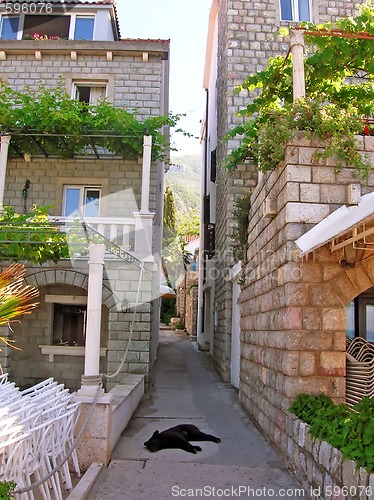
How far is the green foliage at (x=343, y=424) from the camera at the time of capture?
9.75ft

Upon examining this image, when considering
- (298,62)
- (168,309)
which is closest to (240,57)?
(298,62)

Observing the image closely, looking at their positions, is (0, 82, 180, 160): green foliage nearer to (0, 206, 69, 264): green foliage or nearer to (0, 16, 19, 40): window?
(0, 206, 69, 264): green foliage

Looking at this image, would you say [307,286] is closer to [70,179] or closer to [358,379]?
[358,379]

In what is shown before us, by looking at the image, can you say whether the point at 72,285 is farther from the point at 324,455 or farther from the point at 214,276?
the point at 324,455

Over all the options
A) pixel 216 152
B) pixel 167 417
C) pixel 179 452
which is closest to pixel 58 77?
pixel 216 152

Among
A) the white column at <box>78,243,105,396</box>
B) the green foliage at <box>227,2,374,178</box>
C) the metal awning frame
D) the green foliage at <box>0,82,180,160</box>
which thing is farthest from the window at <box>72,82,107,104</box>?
the white column at <box>78,243,105,396</box>

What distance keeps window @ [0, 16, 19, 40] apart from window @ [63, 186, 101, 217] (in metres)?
4.50

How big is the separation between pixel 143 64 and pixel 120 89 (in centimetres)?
83

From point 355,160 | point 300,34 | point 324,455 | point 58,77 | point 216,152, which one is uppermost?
point 58,77

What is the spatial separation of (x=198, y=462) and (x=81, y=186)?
7187 mm

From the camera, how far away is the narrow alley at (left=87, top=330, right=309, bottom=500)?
4000mm

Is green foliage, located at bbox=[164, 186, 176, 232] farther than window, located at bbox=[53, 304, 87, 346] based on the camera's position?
Yes

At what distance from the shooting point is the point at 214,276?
41.2 feet

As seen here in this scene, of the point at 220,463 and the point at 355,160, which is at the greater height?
the point at 355,160
